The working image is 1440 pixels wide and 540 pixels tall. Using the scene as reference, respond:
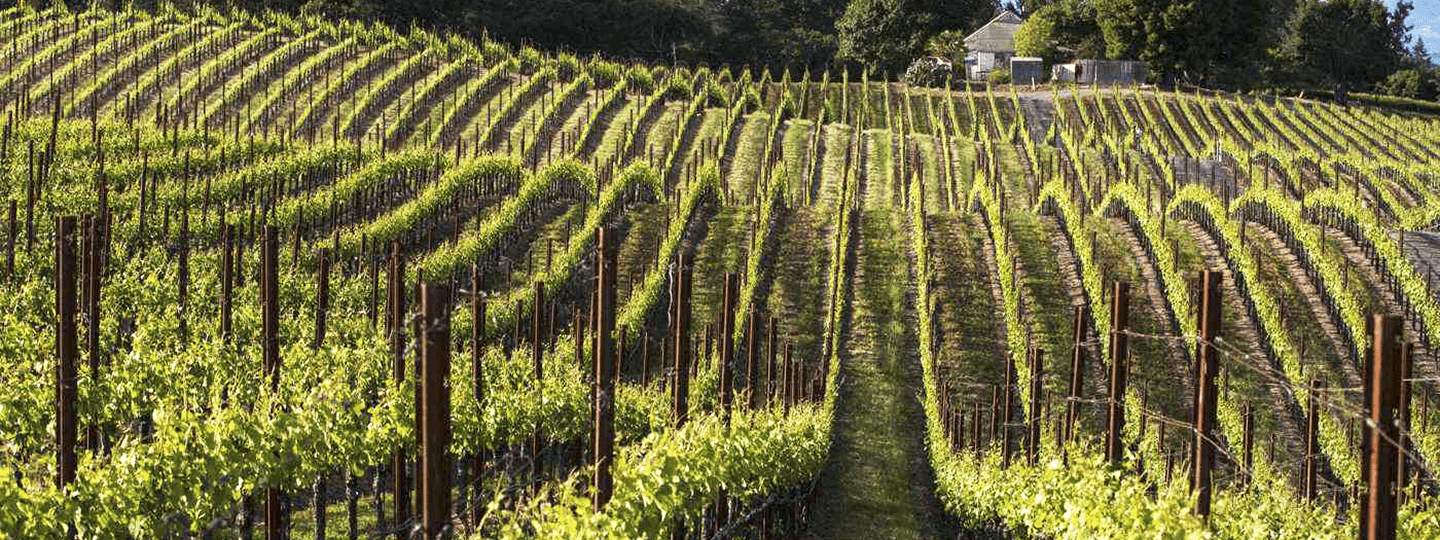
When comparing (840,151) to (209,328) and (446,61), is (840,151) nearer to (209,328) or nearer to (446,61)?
(446,61)

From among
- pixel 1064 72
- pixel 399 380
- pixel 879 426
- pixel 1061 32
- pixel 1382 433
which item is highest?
pixel 1061 32

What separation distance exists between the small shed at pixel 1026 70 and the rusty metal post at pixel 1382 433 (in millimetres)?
71703

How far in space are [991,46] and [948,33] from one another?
3.99 meters

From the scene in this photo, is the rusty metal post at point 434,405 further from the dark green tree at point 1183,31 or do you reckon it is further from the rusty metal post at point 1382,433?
the dark green tree at point 1183,31

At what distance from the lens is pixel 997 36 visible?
91.6m

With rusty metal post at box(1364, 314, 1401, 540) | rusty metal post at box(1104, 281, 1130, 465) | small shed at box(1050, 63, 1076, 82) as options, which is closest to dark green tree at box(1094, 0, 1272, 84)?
small shed at box(1050, 63, 1076, 82)

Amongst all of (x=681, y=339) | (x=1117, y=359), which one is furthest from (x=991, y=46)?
(x=1117, y=359)

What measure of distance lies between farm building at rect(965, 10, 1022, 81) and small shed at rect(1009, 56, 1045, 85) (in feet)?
20.3

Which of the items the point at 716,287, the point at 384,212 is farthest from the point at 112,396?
the point at 384,212

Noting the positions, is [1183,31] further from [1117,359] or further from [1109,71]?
[1117,359]

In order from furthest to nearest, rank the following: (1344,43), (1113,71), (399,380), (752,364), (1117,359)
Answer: (1344,43)
(1113,71)
(752,364)
(399,380)
(1117,359)

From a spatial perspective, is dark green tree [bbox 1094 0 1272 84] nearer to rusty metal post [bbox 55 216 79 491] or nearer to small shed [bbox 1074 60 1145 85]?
small shed [bbox 1074 60 1145 85]

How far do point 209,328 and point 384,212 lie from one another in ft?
61.1

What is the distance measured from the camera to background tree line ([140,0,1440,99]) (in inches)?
3078
